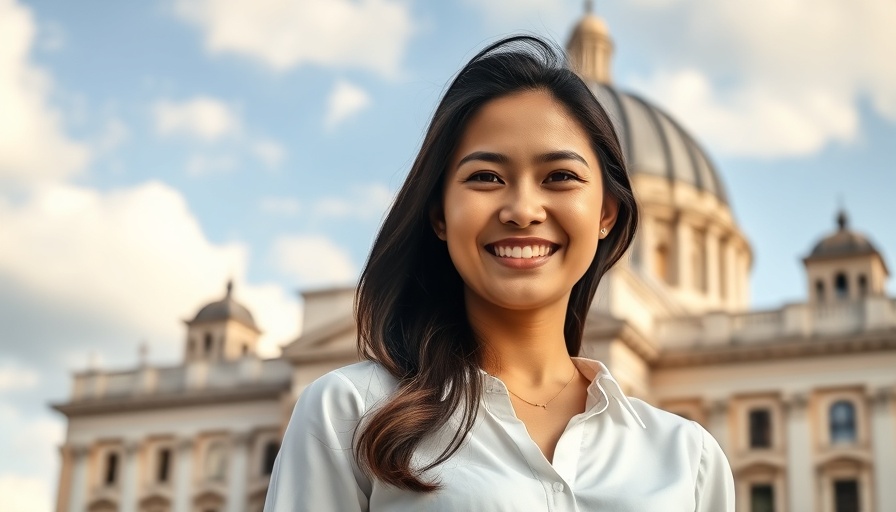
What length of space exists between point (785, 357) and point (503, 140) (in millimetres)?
33773

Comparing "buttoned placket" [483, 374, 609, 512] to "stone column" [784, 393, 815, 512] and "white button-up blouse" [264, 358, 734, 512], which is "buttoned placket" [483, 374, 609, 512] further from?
"stone column" [784, 393, 815, 512]

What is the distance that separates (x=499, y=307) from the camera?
243 centimetres

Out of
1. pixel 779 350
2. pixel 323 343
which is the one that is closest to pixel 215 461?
pixel 323 343

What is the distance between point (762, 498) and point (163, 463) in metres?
20.1

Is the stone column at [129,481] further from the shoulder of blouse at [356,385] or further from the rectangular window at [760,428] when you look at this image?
the shoulder of blouse at [356,385]

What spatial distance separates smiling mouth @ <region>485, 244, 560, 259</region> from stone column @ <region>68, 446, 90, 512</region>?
43172mm

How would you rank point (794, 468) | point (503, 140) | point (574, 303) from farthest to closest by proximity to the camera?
point (794, 468), point (574, 303), point (503, 140)

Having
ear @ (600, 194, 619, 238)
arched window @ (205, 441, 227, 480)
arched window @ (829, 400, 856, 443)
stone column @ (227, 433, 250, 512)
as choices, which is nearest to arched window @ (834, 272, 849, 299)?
arched window @ (829, 400, 856, 443)

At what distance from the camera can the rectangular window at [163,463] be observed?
4200cm

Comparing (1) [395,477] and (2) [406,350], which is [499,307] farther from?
(1) [395,477]

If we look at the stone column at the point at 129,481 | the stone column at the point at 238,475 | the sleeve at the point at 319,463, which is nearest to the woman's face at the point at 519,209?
the sleeve at the point at 319,463

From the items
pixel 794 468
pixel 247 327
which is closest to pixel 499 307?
pixel 794 468

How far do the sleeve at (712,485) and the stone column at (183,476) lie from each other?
40.3m

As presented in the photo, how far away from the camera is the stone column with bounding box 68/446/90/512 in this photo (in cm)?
4281
